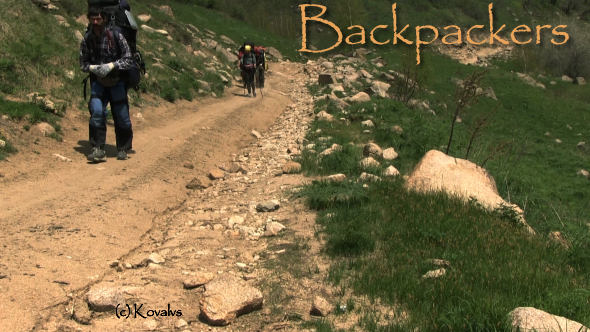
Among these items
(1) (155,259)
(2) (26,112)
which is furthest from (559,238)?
(2) (26,112)

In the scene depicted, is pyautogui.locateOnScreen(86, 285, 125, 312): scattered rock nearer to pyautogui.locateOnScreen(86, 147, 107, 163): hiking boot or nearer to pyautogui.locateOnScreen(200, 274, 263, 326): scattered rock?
pyautogui.locateOnScreen(200, 274, 263, 326): scattered rock

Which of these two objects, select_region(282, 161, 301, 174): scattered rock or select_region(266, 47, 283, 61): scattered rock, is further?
select_region(266, 47, 283, 61): scattered rock

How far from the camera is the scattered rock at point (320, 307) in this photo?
3441mm

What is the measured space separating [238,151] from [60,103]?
329 centimetres

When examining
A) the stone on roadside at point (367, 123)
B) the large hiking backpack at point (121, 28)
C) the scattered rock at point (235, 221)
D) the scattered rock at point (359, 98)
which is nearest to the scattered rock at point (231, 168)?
the large hiking backpack at point (121, 28)

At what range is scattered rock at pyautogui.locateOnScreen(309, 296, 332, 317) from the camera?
3441mm

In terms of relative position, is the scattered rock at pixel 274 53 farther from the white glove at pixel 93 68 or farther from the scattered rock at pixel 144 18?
the white glove at pixel 93 68

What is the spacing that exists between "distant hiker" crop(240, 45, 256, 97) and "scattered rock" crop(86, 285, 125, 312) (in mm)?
13473

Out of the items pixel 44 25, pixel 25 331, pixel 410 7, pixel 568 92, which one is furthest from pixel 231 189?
pixel 410 7

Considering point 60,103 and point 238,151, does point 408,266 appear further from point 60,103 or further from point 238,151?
point 60,103

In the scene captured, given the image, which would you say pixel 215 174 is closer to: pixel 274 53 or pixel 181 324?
pixel 181 324

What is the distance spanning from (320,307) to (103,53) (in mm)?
5080

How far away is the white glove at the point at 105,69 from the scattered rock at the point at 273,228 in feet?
11.0

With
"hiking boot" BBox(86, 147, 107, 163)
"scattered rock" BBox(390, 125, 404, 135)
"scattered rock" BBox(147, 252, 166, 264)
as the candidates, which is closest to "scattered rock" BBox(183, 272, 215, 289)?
"scattered rock" BBox(147, 252, 166, 264)
